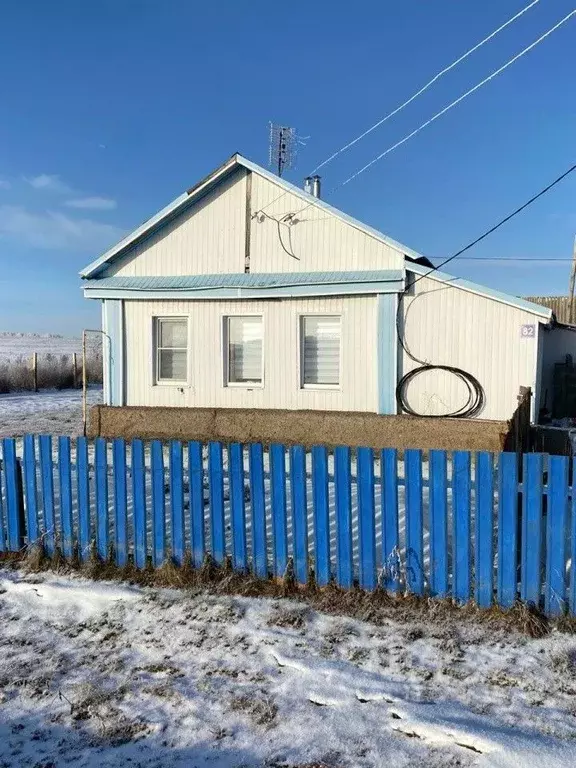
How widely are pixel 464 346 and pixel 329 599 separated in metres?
6.03

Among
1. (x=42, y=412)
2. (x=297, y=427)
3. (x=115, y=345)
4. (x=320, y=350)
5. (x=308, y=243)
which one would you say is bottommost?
(x=42, y=412)

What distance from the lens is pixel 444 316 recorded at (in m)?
9.22

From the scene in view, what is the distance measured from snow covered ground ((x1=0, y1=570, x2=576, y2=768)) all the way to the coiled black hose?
570cm

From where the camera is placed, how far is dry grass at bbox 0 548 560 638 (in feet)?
12.5

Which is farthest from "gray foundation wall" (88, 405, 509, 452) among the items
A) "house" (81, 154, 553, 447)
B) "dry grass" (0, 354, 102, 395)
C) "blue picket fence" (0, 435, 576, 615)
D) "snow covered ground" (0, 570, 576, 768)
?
"dry grass" (0, 354, 102, 395)

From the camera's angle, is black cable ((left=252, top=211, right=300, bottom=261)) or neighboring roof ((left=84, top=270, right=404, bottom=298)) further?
black cable ((left=252, top=211, right=300, bottom=261))

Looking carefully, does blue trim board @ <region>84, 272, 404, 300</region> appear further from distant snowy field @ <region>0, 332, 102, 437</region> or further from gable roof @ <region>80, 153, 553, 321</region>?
distant snowy field @ <region>0, 332, 102, 437</region>

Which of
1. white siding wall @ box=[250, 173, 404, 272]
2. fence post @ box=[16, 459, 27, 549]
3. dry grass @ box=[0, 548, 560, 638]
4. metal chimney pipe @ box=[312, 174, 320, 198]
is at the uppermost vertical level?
metal chimney pipe @ box=[312, 174, 320, 198]

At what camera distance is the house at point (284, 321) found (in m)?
9.12

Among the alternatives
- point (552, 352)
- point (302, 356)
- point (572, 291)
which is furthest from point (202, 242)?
point (572, 291)

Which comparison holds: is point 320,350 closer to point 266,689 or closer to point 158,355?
point 158,355

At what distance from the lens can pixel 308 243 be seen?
9984 mm

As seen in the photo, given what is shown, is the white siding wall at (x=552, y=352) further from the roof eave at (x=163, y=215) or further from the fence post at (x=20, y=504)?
the fence post at (x=20, y=504)

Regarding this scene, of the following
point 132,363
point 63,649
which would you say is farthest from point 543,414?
point 63,649
